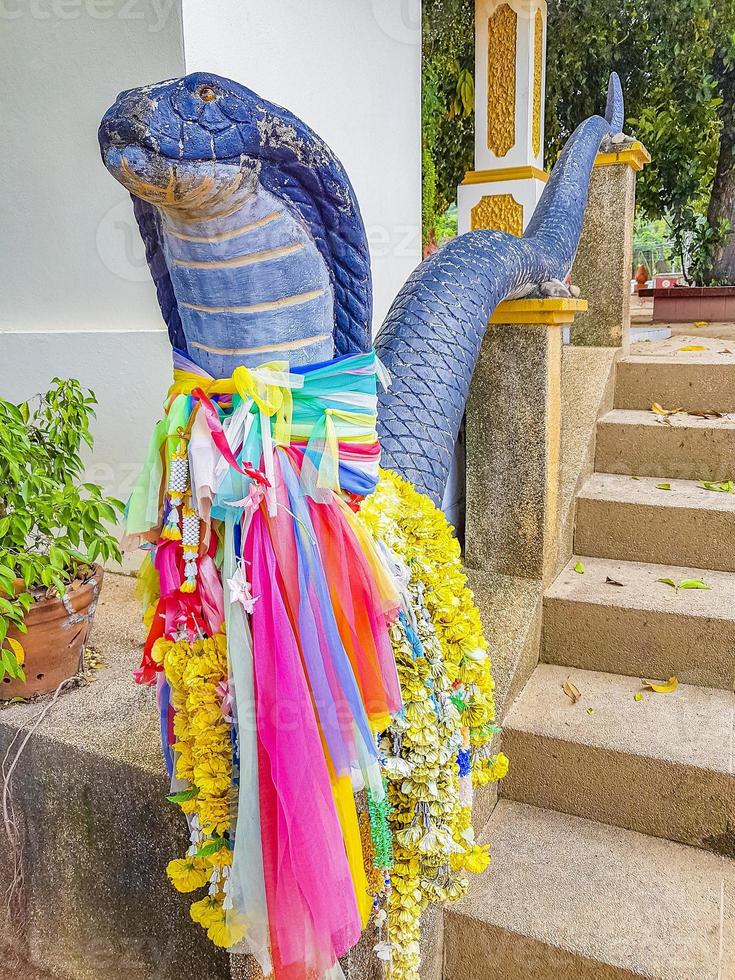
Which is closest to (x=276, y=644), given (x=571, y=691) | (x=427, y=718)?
(x=427, y=718)

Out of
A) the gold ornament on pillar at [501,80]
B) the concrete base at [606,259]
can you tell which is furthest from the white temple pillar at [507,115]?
the concrete base at [606,259]

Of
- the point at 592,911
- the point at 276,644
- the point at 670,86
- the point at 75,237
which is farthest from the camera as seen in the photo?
the point at 670,86

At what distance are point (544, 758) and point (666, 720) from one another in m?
0.32

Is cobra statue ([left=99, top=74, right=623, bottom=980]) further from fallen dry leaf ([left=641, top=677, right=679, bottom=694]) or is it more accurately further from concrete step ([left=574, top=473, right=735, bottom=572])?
concrete step ([left=574, top=473, right=735, bottom=572])

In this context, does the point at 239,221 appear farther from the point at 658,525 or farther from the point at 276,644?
the point at 658,525

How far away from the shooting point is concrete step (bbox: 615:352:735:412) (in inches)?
108

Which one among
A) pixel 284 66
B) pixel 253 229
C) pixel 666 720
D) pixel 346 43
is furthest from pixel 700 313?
pixel 253 229

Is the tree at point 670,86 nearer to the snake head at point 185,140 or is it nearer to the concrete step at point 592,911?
the concrete step at point 592,911

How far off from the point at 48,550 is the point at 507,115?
5623mm

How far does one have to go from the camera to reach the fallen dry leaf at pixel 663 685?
1996 millimetres

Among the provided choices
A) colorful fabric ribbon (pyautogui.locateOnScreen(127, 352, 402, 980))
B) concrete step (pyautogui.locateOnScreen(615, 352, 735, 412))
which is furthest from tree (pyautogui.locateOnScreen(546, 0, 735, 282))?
colorful fabric ribbon (pyautogui.locateOnScreen(127, 352, 402, 980))

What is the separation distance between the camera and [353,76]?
313cm

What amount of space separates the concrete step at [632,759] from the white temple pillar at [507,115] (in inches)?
194

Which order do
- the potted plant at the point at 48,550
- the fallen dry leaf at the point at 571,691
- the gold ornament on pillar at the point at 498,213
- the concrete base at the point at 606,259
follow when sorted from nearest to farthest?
the potted plant at the point at 48,550 → the fallen dry leaf at the point at 571,691 → the concrete base at the point at 606,259 → the gold ornament on pillar at the point at 498,213
